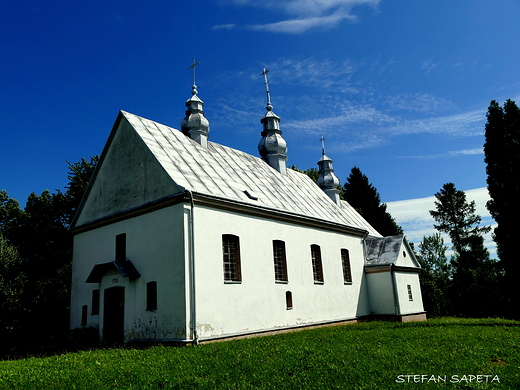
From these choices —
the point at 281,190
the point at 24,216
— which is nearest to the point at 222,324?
the point at 281,190

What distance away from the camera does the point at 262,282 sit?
1528cm

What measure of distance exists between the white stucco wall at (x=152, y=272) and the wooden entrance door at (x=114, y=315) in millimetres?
230

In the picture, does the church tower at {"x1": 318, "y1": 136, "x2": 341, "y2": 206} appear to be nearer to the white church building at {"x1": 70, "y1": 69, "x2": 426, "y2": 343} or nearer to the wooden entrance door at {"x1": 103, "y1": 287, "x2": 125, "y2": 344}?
the white church building at {"x1": 70, "y1": 69, "x2": 426, "y2": 343}

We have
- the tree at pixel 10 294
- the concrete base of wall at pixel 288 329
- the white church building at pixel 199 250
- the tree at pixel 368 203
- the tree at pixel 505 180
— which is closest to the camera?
the concrete base of wall at pixel 288 329

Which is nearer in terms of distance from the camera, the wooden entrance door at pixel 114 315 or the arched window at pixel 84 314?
the wooden entrance door at pixel 114 315

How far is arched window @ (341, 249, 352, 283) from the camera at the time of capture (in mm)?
21062

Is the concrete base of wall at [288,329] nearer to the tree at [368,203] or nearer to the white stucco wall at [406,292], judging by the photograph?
the white stucco wall at [406,292]

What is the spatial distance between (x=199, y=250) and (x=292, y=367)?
19.2ft

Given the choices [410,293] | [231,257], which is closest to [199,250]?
[231,257]

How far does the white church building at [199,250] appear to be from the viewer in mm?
13156

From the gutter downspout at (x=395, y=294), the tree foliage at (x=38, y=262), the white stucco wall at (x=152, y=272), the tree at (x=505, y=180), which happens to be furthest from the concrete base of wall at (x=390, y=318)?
the tree foliage at (x=38, y=262)

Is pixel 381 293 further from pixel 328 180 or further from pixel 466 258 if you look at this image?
pixel 466 258

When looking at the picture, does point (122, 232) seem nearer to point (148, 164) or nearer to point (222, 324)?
point (148, 164)

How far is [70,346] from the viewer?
46.8 ft
